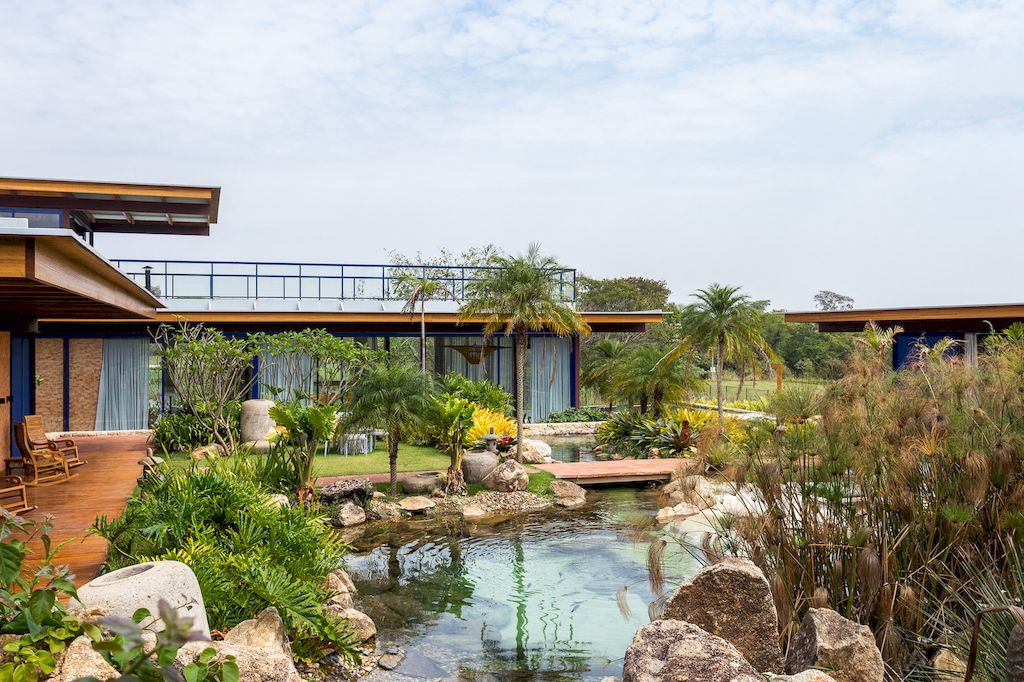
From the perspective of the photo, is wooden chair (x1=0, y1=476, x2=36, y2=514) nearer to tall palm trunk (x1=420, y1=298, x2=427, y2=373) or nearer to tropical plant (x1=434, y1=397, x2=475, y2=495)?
tropical plant (x1=434, y1=397, x2=475, y2=495)

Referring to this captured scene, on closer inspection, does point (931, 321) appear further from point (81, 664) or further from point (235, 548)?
point (81, 664)

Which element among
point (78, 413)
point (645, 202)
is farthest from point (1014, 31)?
point (645, 202)

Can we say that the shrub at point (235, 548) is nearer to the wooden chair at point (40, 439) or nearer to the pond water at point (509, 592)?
the pond water at point (509, 592)

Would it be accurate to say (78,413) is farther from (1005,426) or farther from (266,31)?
(1005,426)

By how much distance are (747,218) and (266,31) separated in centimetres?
3457

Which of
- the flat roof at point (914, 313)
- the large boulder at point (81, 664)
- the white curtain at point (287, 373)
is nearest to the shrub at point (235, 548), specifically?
the large boulder at point (81, 664)

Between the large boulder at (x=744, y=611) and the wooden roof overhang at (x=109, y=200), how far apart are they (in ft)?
44.6

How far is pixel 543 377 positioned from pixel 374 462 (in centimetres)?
862


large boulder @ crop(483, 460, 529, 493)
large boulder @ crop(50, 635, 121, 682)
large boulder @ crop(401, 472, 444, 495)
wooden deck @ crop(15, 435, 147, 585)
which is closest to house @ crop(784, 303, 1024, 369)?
large boulder @ crop(483, 460, 529, 493)

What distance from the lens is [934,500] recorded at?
5.43 m

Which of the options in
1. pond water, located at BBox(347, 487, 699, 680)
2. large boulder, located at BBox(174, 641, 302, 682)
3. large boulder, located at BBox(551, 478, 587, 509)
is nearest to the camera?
large boulder, located at BBox(174, 641, 302, 682)

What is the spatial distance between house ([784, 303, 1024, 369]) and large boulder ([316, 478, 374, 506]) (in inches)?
419

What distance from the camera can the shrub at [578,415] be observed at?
23.6m

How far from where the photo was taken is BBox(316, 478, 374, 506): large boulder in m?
12.7
